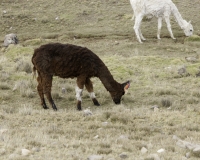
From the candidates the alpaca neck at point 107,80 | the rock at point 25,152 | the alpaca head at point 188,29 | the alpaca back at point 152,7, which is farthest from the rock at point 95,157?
the alpaca head at point 188,29

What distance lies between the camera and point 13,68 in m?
14.9

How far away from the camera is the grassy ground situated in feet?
20.8

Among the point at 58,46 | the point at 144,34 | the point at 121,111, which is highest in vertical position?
the point at 58,46

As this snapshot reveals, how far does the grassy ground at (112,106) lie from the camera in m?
6.33

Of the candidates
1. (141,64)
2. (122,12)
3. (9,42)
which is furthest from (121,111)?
(122,12)

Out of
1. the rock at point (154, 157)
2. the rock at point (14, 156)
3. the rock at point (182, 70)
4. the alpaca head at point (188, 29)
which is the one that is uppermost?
the rock at point (14, 156)

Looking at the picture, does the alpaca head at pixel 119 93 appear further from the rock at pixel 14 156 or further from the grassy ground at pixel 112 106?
the rock at pixel 14 156

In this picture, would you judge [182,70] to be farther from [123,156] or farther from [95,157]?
[95,157]

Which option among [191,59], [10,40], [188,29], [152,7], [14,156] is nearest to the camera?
[14,156]

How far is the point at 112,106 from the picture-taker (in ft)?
35.2

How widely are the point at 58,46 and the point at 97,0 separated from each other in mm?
23755

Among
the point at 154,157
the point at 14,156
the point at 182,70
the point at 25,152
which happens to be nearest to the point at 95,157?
the point at 154,157

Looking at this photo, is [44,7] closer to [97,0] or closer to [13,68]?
[97,0]

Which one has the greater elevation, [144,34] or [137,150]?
[137,150]
